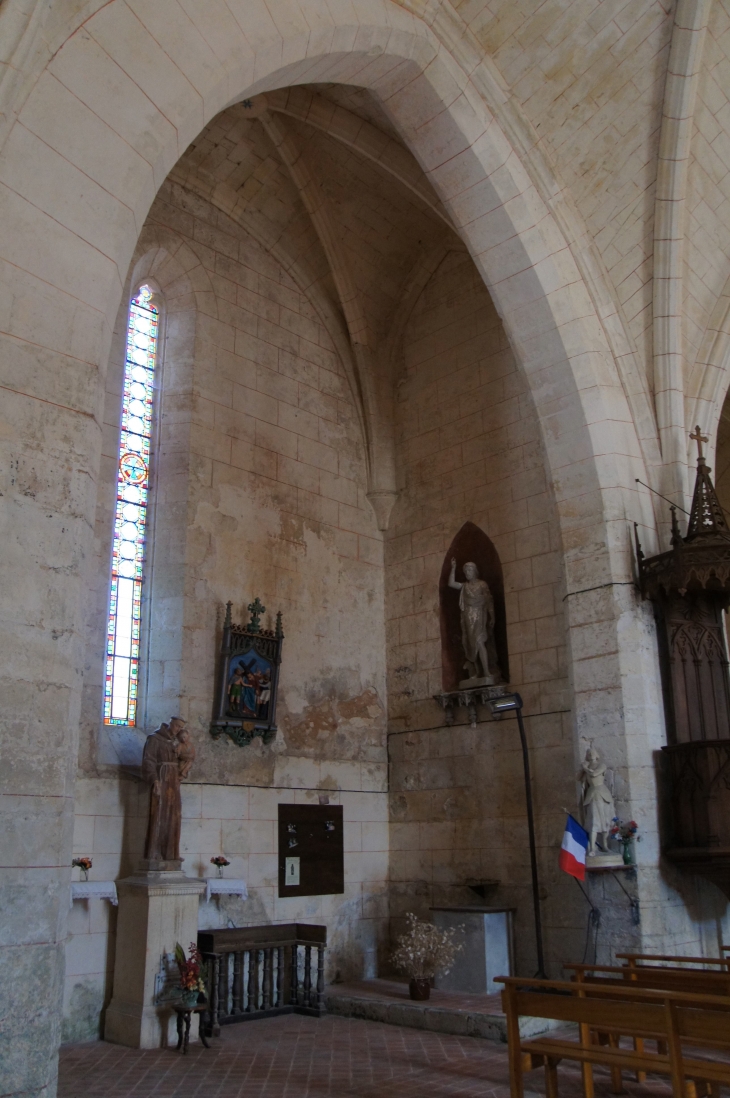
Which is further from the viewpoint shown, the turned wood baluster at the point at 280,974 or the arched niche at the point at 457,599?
the arched niche at the point at 457,599

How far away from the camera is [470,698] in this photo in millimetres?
10578

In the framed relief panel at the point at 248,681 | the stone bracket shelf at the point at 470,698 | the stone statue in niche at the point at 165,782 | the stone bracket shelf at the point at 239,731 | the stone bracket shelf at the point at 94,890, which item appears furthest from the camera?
the stone bracket shelf at the point at 470,698

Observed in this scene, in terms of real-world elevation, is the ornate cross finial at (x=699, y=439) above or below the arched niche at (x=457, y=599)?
above

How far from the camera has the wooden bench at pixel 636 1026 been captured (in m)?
4.04

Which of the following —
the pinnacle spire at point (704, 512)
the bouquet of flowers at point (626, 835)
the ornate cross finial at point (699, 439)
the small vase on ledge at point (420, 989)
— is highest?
the ornate cross finial at point (699, 439)

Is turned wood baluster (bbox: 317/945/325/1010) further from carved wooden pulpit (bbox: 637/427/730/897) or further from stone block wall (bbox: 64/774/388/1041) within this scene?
carved wooden pulpit (bbox: 637/427/730/897)

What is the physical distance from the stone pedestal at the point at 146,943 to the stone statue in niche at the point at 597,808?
3440 millimetres

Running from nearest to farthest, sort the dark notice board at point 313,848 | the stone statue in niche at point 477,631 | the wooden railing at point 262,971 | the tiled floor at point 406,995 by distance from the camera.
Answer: the tiled floor at point 406,995
the wooden railing at point 262,971
the dark notice board at point 313,848
the stone statue in niche at point 477,631

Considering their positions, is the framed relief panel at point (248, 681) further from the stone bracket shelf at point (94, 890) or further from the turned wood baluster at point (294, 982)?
the turned wood baluster at point (294, 982)

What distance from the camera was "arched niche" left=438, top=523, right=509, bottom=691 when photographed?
35.4 feet

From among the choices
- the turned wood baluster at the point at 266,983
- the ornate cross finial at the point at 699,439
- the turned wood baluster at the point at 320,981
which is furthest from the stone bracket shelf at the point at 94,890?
the ornate cross finial at the point at 699,439

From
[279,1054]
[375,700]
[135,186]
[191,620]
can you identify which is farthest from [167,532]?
[279,1054]

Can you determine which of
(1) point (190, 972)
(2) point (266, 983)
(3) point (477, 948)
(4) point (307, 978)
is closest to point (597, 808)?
(3) point (477, 948)

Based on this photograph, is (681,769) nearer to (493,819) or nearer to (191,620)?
(493,819)
